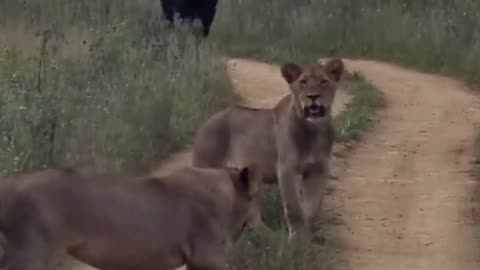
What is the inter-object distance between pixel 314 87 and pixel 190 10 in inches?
345

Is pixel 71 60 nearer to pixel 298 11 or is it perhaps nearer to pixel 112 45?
pixel 112 45

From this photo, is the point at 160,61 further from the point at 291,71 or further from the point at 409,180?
the point at 291,71

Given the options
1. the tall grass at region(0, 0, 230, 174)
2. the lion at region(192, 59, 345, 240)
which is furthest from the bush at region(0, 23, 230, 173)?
the lion at region(192, 59, 345, 240)

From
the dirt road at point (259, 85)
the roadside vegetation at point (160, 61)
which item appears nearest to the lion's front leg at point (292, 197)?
the roadside vegetation at point (160, 61)

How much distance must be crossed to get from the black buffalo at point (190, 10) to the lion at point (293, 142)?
7542mm

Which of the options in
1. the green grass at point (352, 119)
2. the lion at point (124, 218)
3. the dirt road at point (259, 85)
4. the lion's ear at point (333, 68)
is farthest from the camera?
the dirt road at point (259, 85)

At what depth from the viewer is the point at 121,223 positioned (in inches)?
263

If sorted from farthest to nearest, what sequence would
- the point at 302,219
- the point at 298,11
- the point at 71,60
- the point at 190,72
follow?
the point at 298,11
the point at 190,72
the point at 71,60
the point at 302,219

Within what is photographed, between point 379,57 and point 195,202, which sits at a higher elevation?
point 195,202

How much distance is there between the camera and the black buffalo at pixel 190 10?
17406mm

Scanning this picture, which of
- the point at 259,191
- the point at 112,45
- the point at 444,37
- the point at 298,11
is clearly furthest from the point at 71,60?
the point at 298,11

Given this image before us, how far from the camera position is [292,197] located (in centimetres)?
912

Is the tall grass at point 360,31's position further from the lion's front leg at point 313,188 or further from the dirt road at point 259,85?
the lion's front leg at point 313,188

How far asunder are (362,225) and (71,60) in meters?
4.29
